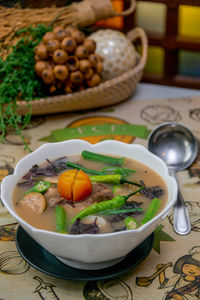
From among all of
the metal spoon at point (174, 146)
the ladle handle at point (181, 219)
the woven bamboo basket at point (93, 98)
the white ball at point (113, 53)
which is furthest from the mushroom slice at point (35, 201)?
the white ball at point (113, 53)

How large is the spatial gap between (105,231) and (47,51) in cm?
80

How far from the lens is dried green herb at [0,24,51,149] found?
1.38m

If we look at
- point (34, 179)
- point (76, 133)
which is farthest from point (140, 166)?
point (76, 133)

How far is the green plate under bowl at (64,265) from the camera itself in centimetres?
79

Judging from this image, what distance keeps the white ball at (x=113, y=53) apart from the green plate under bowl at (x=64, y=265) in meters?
0.81

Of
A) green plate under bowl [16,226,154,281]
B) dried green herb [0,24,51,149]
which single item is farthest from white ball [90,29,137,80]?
green plate under bowl [16,226,154,281]

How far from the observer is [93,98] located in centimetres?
148

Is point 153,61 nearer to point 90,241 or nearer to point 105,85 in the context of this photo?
point 105,85

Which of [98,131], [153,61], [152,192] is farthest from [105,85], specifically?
[153,61]

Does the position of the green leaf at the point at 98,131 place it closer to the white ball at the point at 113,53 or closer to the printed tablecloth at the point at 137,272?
the printed tablecloth at the point at 137,272

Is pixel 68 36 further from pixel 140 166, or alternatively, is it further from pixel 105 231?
pixel 105 231

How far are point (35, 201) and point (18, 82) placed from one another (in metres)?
0.68

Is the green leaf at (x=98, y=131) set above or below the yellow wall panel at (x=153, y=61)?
above

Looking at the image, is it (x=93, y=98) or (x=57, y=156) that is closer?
(x=57, y=156)
